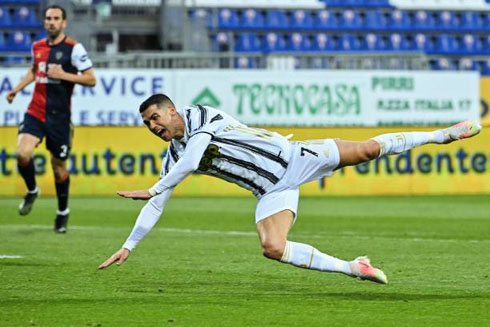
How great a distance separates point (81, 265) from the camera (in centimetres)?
944

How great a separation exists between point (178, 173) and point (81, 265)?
8.59 ft

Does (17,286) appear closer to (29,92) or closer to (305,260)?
(305,260)

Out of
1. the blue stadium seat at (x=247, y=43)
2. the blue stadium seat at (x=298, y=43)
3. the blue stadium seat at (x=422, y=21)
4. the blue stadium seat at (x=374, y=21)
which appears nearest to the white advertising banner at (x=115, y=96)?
the blue stadium seat at (x=247, y=43)

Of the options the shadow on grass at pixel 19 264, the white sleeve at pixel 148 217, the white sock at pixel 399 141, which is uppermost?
the white sock at pixel 399 141

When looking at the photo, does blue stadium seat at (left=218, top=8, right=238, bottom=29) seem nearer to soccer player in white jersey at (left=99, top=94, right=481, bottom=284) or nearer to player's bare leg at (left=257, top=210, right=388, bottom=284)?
soccer player in white jersey at (left=99, top=94, right=481, bottom=284)

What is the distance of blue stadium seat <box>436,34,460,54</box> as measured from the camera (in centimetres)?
3300

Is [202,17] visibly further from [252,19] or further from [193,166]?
[193,166]

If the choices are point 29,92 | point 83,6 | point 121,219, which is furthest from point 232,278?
point 83,6

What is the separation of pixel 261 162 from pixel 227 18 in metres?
24.3

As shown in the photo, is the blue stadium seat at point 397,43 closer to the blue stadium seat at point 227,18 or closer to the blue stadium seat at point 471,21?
the blue stadium seat at point 471,21

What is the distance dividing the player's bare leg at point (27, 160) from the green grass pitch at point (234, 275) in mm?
410

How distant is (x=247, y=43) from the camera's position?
31.3m

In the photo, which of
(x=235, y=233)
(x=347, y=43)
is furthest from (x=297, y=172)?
(x=347, y=43)

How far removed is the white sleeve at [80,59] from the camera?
12.1 m
